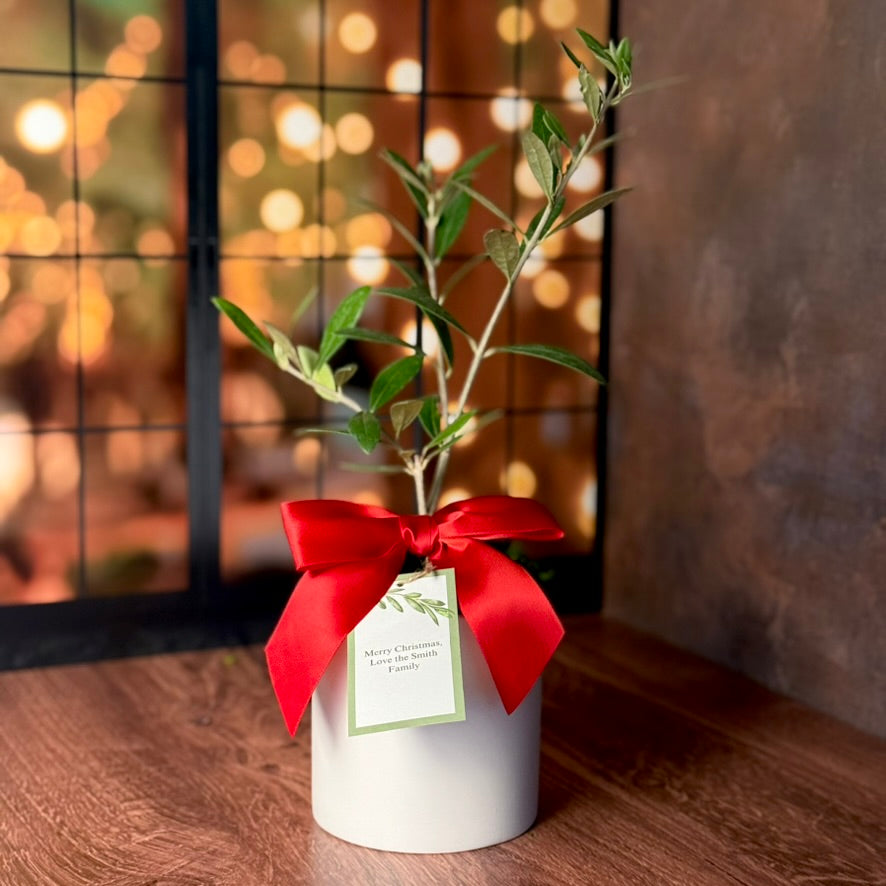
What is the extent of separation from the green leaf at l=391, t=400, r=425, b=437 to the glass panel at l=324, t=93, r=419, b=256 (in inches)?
42.6

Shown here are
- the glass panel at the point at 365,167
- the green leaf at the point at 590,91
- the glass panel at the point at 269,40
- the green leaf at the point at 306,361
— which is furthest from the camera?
the glass panel at the point at 365,167

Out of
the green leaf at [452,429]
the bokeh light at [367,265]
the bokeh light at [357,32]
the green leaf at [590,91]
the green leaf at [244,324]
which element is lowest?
the green leaf at [452,429]

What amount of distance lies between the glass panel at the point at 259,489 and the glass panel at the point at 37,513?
0.96 ft

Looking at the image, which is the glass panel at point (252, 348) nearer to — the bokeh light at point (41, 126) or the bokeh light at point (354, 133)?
the bokeh light at point (354, 133)

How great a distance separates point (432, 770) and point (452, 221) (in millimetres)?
716

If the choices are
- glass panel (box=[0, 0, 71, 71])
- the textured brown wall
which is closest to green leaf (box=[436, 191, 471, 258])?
the textured brown wall

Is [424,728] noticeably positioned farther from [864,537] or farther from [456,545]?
[864,537]

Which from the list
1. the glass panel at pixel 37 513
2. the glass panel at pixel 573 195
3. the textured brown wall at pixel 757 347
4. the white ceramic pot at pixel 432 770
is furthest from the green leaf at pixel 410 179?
the glass panel at pixel 37 513

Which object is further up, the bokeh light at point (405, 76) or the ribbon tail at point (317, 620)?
the bokeh light at point (405, 76)

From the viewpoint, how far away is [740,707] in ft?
6.76

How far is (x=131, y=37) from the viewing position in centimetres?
231

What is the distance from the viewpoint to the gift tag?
1.37 metres

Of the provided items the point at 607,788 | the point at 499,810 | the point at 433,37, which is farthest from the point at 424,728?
Result: the point at 433,37

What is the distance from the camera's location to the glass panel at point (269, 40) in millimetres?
2340
